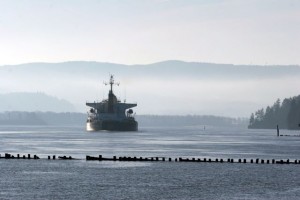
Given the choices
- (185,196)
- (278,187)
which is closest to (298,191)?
(278,187)

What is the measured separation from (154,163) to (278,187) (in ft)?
120

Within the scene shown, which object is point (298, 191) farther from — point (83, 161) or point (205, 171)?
point (83, 161)

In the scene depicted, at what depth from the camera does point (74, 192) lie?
78250mm

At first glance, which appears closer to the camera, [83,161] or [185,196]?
[185,196]

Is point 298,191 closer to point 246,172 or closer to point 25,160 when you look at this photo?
point 246,172

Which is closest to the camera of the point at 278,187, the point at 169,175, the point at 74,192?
the point at 74,192

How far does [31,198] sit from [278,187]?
27.0m

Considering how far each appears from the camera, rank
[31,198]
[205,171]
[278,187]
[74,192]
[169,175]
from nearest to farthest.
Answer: [31,198]
[74,192]
[278,187]
[169,175]
[205,171]

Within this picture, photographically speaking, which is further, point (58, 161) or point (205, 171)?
point (58, 161)

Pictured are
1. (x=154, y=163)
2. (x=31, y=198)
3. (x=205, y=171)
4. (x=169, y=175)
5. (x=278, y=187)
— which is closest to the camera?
(x=31, y=198)

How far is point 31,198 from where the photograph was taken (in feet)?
241

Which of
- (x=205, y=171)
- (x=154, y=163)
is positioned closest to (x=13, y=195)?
(x=205, y=171)

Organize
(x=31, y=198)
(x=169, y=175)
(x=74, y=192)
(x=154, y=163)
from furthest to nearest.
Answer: (x=154, y=163), (x=169, y=175), (x=74, y=192), (x=31, y=198)

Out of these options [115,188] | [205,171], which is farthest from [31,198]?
[205,171]
